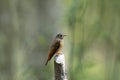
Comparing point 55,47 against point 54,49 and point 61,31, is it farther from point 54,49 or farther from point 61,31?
point 61,31

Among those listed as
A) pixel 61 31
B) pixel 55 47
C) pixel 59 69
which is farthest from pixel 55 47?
pixel 61 31

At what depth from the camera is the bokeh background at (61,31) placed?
661 cm

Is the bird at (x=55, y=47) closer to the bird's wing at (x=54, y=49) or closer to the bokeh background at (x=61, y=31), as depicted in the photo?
the bird's wing at (x=54, y=49)

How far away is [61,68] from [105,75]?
12.0ft

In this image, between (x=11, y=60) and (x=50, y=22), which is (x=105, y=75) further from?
(x=11, y=60)

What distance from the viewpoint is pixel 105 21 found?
800 centimetres

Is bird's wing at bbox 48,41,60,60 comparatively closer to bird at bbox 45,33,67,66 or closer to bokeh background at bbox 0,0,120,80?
bird at bbox 45,33,67,66

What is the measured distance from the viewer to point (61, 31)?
7.84m

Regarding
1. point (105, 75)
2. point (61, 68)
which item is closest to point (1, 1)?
point (105, 75)

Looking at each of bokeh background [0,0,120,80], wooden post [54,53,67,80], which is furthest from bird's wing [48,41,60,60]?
bokeh background [0,0,120,80]

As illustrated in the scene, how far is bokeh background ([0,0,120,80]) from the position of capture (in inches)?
260

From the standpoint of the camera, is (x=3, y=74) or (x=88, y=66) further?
(x=3, y=74)

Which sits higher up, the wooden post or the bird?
the bird

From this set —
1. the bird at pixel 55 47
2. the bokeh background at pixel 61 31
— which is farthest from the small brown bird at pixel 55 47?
the bokeh background at pixel 61 31
